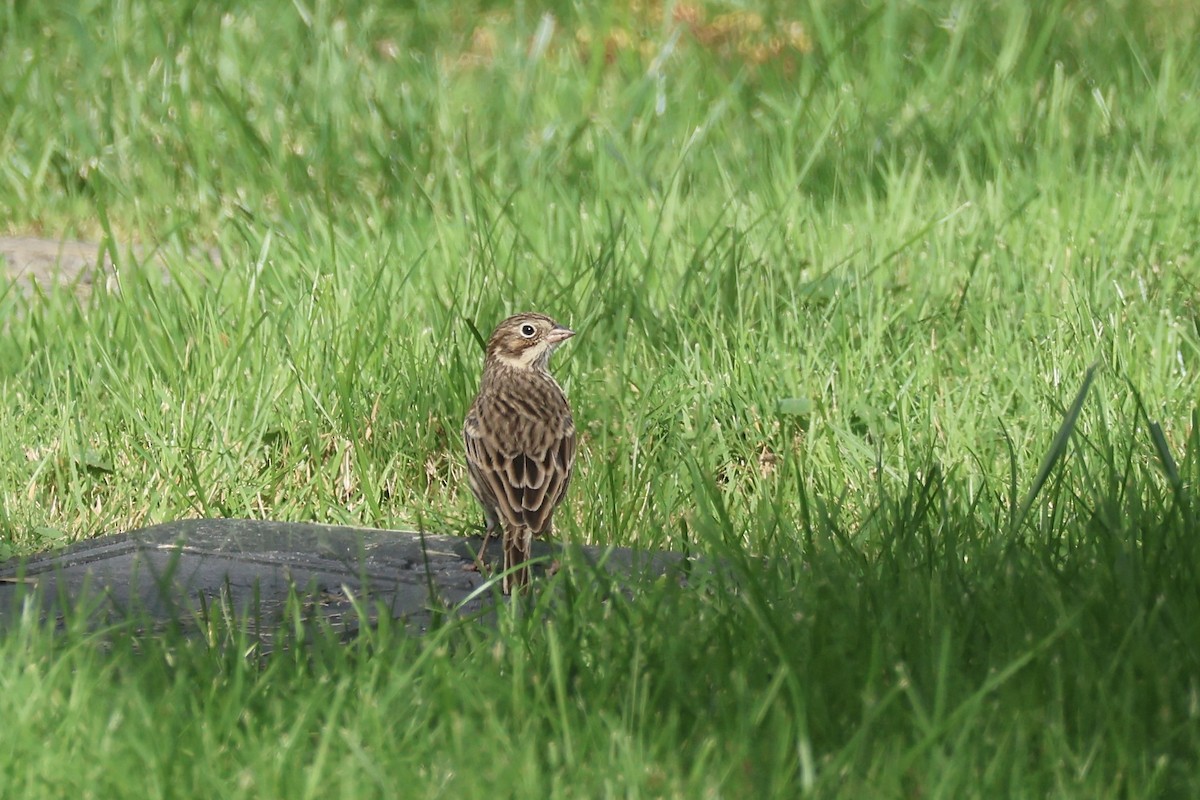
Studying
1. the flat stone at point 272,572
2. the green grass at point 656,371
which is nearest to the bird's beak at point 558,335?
the green grass at point 656,371

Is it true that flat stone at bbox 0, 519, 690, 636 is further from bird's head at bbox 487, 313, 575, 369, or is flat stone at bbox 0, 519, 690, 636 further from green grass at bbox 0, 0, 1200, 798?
bird's head at bbox 487, 313, 575, 369

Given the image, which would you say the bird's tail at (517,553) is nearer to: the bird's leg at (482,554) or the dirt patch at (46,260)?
the bird's leg at (482,554)

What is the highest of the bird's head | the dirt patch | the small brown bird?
the dirt patch

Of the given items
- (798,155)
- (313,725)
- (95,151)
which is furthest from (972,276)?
(95,151)

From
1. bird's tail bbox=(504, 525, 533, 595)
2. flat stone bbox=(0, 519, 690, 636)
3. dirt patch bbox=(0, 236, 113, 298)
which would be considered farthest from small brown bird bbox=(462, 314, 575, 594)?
dirt patch bbox=(0, 236, 113, 298)

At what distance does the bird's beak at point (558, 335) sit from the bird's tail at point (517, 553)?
106 centimetres

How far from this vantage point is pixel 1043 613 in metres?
3.83

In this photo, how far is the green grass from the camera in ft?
11.0

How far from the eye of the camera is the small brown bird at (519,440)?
4773mm

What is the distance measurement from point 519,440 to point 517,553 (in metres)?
0.40

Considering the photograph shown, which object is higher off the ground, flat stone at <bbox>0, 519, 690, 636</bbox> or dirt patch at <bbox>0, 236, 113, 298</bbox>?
dirt patch at <bbox>0, 236, 113, 298</bbox>

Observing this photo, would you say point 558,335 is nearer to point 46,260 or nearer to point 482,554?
point 482,554

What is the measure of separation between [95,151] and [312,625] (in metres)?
4.71

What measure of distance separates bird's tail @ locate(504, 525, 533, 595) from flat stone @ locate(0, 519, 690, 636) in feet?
0.18
